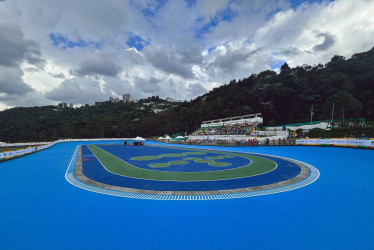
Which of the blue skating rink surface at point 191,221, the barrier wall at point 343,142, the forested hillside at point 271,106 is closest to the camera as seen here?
the blue skating rink surface at point 191,221

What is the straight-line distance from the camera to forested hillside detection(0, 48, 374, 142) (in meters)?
47.9

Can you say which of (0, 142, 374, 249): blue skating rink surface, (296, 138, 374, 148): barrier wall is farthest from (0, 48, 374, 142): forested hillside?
(0, 142, 374, 249): blue skating rink surface

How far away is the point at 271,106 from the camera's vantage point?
55844 mm

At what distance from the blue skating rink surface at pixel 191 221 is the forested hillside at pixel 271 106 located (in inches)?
1862

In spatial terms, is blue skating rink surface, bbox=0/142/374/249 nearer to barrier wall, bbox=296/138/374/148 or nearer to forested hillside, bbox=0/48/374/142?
barrier wall, bbox=296/138/374/148

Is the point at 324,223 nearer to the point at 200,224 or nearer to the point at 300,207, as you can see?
the point at 300,207

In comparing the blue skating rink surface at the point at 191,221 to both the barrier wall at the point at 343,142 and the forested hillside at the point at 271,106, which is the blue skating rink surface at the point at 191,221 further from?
the forested hillside at the point at 271,106

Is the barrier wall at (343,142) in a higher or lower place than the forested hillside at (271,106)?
lower

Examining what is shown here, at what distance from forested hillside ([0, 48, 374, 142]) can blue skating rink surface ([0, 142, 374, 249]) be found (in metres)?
47.3

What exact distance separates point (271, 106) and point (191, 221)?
5846 centimetres

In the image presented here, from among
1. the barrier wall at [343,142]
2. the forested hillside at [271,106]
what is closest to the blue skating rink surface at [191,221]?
the barrier wall at [343,142]

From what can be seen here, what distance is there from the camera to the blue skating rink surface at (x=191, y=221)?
3.49m

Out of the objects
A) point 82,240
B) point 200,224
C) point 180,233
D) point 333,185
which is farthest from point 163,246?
point 333,185

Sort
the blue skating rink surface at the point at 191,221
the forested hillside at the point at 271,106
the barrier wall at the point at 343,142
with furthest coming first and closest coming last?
the forested hillside at the point at 271,106 < the barrier wall at the point at 343,142 < the blue skating rink surface at the point at 191,221
